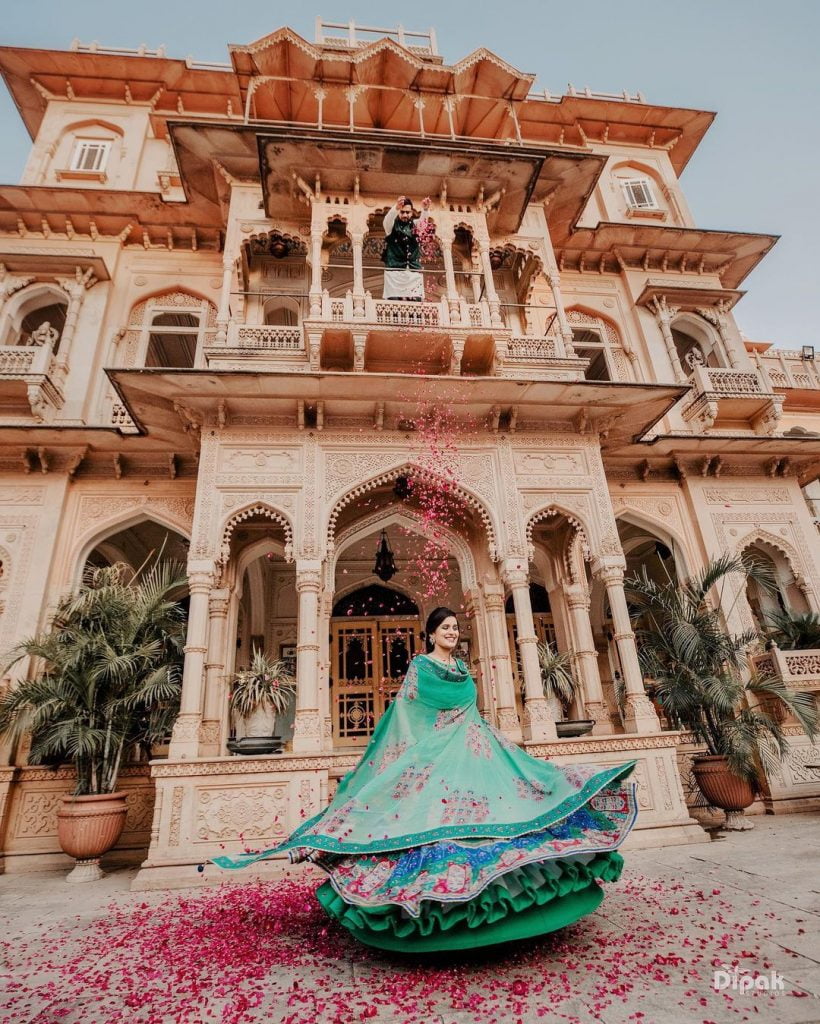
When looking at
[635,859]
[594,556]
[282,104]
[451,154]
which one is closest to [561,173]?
[451,154]

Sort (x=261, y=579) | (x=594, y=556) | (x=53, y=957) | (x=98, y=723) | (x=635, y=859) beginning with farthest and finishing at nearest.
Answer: (x=261, y=579) → (x=594, y=556) → (x=98, y=723) → (x=635, y=859) → (x=53, y=957)

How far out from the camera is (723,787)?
7277 millimetres

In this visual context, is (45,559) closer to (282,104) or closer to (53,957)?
(53,957)

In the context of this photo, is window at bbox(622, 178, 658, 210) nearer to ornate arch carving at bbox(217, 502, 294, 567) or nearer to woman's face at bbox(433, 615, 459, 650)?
ornate arch carving at bbox(217, 502, 294, 567)

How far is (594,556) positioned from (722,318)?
7567 millimetres

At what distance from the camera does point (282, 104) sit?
11117 millimetres

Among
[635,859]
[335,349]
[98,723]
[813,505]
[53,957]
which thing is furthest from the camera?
[813,505]

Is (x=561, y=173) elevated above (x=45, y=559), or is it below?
above

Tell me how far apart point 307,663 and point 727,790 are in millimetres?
5543

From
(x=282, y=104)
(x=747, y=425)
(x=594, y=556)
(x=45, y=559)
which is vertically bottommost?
(x=594, y=556)

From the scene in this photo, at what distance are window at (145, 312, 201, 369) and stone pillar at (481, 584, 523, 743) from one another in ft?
23.9

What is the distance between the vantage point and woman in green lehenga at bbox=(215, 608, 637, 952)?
9.28 feet

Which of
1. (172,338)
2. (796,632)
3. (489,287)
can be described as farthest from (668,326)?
(172,338)

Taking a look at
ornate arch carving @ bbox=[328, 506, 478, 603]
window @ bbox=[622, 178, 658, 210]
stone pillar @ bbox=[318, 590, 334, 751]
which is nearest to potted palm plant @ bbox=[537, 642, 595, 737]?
ornate arch carving @ bbox=[328, 506, 478, 603]
